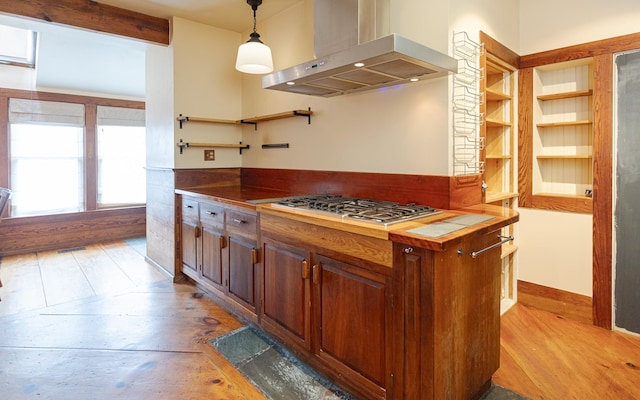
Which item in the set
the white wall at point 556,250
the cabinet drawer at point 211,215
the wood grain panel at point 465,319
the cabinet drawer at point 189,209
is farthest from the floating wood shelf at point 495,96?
the cabinet drawer at point 189,209

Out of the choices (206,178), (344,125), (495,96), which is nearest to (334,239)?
(344,125)

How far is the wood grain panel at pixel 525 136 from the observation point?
9.05 feet

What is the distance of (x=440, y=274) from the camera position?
4.60ft

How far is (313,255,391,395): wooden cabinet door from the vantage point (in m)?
1.57

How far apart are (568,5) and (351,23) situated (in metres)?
1.69

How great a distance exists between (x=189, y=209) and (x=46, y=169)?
10.3 ft

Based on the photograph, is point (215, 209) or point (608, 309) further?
point (215, 209)

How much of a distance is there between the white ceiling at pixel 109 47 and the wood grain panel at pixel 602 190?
2326mm

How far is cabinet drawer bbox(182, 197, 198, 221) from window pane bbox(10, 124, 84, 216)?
2.89m

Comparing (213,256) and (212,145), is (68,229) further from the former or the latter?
(213,256)

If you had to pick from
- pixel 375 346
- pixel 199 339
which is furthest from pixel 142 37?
pixel 375 346

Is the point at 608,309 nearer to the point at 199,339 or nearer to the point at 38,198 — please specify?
the point at 199,339

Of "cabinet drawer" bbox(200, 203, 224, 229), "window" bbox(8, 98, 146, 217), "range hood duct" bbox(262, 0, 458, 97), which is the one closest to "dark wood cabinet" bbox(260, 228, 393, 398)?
"cabinet drawer" bbox(200, 203, 224, 229)

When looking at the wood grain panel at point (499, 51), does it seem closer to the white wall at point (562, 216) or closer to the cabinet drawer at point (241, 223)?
the white wall at point (562, 216)
